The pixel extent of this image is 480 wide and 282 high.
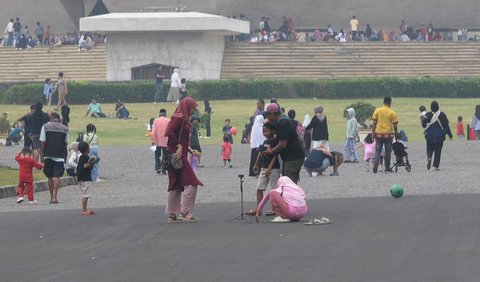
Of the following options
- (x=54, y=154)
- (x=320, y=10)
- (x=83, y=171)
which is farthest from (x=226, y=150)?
(x=320, y=10)

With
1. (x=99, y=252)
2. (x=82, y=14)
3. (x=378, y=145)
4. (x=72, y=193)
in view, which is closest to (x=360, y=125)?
(x=378, y=145)

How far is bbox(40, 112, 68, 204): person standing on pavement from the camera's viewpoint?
19141mm

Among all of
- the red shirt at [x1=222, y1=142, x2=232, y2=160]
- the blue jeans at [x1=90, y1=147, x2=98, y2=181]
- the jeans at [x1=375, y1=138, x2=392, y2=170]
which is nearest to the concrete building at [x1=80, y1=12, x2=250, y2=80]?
the red shirt at [x1=222, y1=142, x2=232, y2=160]

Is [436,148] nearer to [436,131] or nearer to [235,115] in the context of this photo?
[436,131]

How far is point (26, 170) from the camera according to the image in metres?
19.0

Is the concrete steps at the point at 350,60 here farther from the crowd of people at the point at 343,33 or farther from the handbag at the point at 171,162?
the handbag at the point at 171,162

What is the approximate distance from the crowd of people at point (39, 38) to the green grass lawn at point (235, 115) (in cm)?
973

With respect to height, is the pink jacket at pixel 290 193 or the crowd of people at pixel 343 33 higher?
the crowd of people at pixel 343 33

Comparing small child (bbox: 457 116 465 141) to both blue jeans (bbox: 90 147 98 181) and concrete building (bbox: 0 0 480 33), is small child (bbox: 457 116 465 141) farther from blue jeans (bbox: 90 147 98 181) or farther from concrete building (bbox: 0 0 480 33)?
concrete building (bbox: 0 0 480 33)

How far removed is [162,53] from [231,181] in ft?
96.9

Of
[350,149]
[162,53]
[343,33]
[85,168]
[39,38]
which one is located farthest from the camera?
[39,38]

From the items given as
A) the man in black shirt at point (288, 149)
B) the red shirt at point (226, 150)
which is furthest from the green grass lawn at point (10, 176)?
the man in black shirt at point (288, 149)

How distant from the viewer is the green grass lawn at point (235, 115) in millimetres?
38719

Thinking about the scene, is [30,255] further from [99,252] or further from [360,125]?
[360,125]
